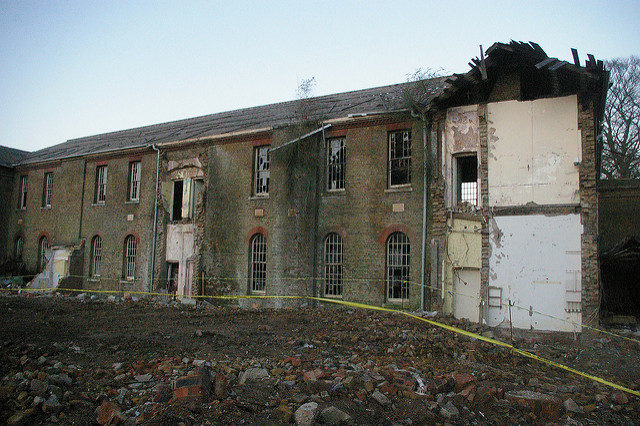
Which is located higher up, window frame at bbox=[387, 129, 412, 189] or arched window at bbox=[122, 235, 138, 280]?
window frame at bbox=[387, 129, 412, 189]

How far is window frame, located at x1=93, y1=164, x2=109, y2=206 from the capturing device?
2364 cm

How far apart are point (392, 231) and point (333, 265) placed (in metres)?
2.53

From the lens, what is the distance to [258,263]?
18.2m

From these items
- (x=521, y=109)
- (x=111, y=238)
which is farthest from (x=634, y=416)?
(x=111, y=238)

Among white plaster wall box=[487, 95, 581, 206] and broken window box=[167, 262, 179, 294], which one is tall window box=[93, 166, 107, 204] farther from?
white plaster wall box=[487, 95, 581, 206]

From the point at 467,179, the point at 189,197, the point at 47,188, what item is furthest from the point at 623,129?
the point at 47,188

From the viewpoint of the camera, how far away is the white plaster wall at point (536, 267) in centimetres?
1295

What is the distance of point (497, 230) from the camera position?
13.9 m

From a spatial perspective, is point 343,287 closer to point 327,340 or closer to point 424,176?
point 424,176

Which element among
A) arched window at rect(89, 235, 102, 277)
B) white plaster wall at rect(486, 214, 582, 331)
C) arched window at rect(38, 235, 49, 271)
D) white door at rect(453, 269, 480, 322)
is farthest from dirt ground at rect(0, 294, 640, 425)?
arched window at rect(38, 235, 49, 271)

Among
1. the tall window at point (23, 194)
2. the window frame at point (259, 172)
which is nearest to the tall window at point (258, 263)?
the window frame at point (259, 172)

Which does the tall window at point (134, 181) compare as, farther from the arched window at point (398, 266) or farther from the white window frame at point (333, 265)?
the arched window at point (398, 266)

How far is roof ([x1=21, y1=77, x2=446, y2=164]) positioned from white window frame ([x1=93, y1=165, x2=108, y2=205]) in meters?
0.95

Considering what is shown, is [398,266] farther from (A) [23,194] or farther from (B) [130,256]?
(A) [23,194]
